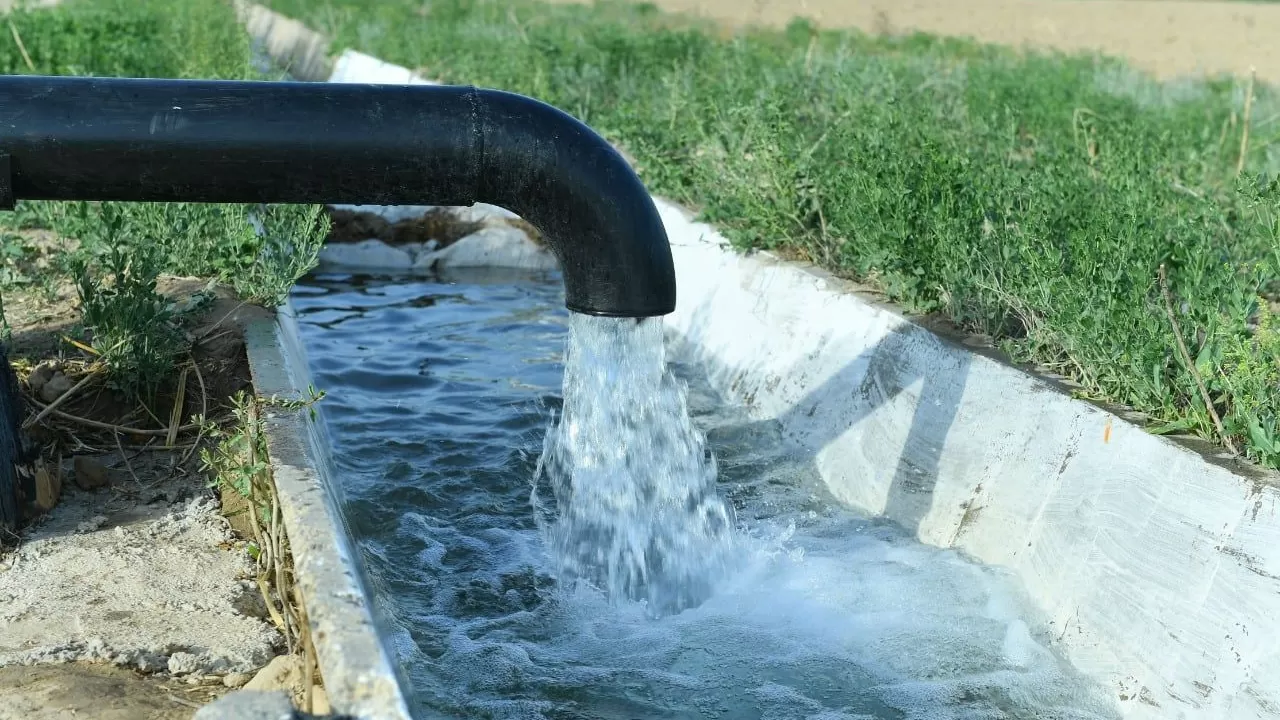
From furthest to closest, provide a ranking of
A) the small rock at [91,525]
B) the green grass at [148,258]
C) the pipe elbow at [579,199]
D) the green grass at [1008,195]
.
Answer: the green grass at [148,258], the green grass at [1008,195], the small rock at [91,525], the pipe elbow at [579,199]

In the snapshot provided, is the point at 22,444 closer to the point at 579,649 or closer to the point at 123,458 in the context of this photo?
the point at 123,458

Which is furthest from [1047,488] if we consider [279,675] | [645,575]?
[279,675]

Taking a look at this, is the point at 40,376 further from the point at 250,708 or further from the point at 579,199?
A: the point at 250,708

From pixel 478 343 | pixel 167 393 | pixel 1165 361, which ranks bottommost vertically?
pixel 478 343

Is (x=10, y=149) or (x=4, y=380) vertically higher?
(x=10, y=149)

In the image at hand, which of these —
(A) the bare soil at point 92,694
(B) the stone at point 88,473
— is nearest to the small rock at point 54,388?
(B) the stone at point 88,473

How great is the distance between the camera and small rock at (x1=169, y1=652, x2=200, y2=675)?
3.36 meters

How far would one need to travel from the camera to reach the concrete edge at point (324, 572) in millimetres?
2758

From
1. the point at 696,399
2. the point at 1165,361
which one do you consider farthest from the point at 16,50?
the point at 1165,361

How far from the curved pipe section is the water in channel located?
2.34 feet

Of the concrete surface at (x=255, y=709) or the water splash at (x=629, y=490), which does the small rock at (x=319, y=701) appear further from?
the water splash at (x=629, y=490)

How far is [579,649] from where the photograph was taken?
449 centimetres

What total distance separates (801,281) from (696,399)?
0.87 m

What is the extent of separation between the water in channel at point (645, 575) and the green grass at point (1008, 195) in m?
0.97
